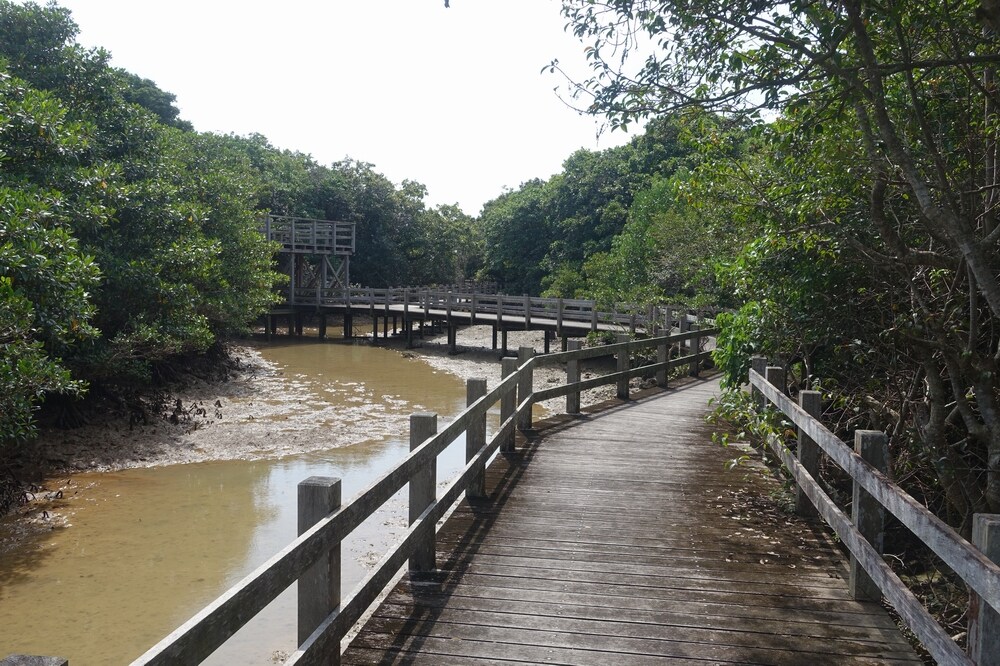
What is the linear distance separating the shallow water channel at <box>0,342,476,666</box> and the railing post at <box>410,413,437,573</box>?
1.23 meters

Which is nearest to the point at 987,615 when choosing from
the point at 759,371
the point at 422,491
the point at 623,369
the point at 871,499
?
the point at 871,499

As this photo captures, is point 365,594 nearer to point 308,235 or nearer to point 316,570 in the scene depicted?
point 316,570

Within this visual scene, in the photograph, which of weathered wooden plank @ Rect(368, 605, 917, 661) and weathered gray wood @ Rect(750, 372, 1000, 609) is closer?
weathered gray wood @ Rect(750, 372, 1000, 609)

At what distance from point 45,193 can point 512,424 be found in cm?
672

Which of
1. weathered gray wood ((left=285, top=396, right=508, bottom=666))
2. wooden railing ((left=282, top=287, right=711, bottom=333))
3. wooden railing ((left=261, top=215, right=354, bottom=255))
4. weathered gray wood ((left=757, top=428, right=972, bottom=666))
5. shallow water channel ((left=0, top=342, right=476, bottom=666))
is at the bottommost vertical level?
shallow water channel ((left=0, top=342, right=476, bottom=666))

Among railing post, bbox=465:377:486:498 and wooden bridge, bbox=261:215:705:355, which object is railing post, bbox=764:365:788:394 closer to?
railing post, bbox=465:377:486:498

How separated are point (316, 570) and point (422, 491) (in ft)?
4.85

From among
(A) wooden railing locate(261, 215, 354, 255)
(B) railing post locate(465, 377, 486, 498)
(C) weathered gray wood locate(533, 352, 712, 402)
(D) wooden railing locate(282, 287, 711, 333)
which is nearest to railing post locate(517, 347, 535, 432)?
(C) weathered gray wood locate(533, 352, 712, 402)

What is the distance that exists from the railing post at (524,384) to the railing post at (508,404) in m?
0.41

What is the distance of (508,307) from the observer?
2911cm

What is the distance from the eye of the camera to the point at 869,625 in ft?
13.5

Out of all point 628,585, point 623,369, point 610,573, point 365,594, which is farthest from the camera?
point 623,369

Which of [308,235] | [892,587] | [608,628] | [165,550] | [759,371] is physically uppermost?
[308,235]

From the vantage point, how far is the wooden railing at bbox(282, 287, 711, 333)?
A: 2006 cm
